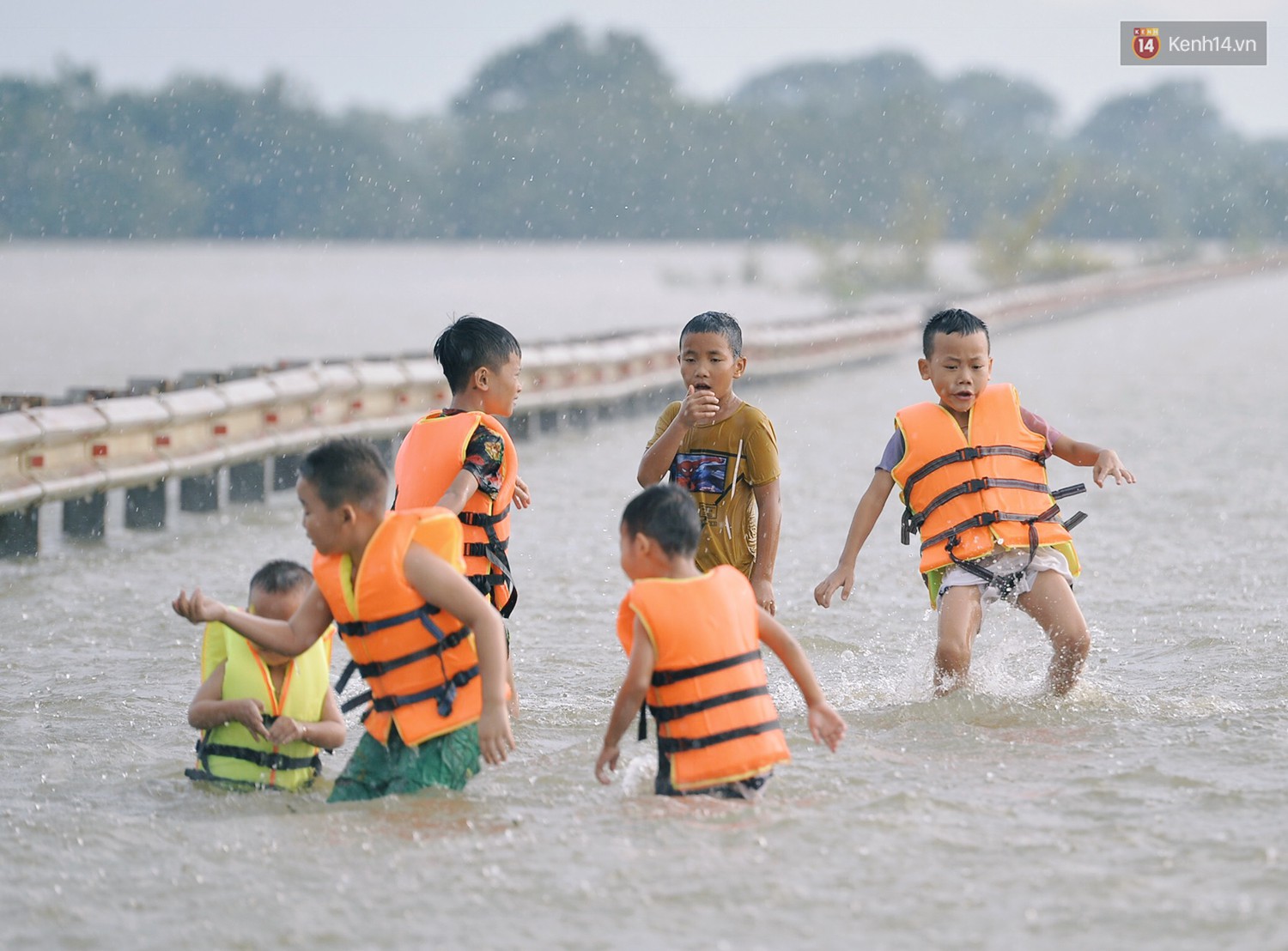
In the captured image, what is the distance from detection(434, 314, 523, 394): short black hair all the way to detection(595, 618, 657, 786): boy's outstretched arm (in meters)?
1.64

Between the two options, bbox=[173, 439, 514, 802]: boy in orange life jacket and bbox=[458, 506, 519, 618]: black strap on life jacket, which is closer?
bbox=[173, 439, 514, 802]: boy in orange life jacket

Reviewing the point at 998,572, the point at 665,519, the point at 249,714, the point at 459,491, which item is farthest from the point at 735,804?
the point at 998,572

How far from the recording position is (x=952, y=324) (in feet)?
22.0

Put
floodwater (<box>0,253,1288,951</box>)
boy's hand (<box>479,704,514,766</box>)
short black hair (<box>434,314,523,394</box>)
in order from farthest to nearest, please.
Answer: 1. short black hair (<box>434,314,523,394</box>)
2. boy's hand (<box>479,704,514,766</box>)
3. floodwater (<box>0,253,1288,951</box>)

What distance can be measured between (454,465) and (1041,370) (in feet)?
72.2

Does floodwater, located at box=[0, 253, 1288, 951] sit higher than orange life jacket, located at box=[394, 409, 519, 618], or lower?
lower

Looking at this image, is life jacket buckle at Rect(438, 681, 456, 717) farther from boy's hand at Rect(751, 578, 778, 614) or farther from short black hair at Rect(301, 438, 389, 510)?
boy's hand at Rect(751, 578, 778, 614)

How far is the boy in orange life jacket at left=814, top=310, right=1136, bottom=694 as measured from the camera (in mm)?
6684

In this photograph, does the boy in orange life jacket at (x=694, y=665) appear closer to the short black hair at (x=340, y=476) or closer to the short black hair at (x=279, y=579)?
the short black hair at (x=340, y=476)

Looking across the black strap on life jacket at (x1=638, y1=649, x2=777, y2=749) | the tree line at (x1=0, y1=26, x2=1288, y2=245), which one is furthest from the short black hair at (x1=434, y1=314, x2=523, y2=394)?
the tree line at (x1=0, y1=26, x2=1288, y2=245)

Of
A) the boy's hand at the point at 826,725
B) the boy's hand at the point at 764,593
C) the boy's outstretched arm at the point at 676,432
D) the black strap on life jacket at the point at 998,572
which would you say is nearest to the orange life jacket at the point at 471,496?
the boy's outstretched arm at the point at 676,432

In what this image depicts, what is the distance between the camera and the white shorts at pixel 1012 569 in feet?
22.1

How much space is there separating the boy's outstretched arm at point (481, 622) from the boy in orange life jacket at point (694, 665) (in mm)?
308

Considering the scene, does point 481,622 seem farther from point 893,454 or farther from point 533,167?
point 533,167
